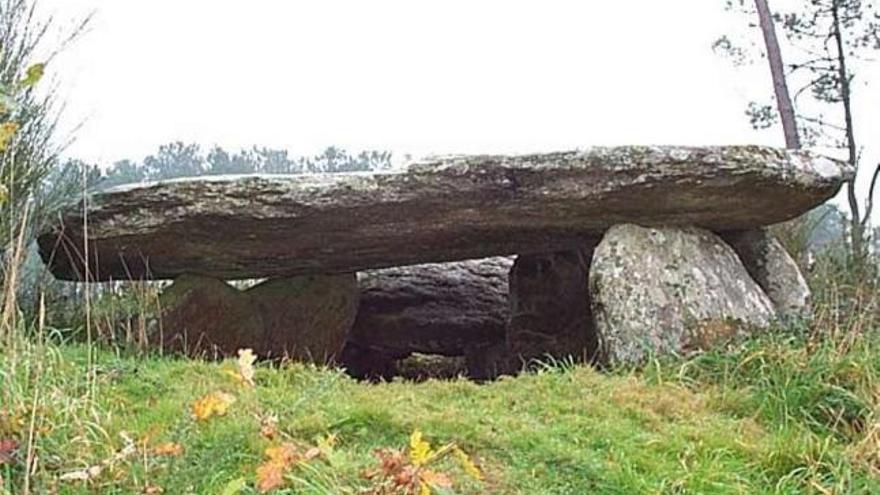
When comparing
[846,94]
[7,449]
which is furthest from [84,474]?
[846,94]

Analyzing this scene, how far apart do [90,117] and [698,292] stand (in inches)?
147

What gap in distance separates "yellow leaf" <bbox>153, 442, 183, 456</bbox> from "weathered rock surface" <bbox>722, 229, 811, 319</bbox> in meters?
3.98

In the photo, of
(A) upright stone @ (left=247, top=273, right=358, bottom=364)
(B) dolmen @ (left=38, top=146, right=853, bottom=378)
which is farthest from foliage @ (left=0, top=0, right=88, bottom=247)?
(A) upright stone @ (left=247, top=273, right=358, bottom=364)

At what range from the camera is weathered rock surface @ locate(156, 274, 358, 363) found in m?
6.38

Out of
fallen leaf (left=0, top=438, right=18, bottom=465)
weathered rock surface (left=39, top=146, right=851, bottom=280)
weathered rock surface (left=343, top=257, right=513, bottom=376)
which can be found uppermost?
weathered rock surface (left=39, top=146, right=851, bottom=280)

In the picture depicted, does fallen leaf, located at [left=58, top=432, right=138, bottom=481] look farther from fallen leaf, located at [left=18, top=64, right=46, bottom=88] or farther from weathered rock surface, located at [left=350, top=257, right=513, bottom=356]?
weathered rock surface, located at [left=350, top=257, right=513, bottom=356]

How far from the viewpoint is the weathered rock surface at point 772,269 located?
613 cm

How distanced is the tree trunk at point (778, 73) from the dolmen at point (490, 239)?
9.29 feet

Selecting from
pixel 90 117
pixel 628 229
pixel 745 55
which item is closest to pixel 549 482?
pixel 628 229

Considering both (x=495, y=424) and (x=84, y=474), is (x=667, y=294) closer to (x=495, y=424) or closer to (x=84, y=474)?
(x=495, y=424)

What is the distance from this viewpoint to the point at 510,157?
5.42 m

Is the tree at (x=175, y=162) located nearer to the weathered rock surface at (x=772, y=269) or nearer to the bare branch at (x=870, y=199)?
the weathered rock surface at (x=772, y=269)

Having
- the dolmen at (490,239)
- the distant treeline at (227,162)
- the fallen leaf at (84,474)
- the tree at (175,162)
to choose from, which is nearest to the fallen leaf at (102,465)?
the fallen leaf at (84,474)

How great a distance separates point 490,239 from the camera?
6328 mm
